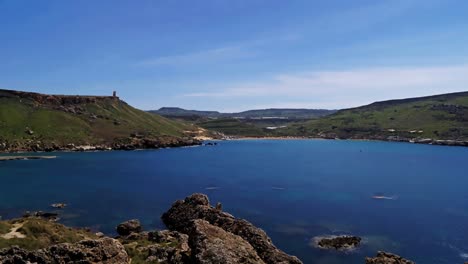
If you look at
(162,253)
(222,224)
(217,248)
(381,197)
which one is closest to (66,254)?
(162,253)

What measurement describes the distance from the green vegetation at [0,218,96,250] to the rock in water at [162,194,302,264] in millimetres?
18071

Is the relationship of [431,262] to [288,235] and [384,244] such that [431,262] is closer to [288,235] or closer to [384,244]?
A: [384,244]

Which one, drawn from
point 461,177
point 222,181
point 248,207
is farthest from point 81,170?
point 461,177

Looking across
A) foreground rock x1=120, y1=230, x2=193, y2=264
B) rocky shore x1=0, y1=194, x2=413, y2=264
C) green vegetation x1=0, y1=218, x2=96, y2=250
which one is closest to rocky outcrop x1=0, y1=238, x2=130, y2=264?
rocky shore x1=0, y1=194, x2=413, y2=264

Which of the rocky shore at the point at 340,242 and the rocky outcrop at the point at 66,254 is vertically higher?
the rocky outcrop at the point at 66,254

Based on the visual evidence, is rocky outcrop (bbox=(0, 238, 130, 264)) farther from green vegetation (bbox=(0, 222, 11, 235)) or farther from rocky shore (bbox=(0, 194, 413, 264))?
green vegetation (bbox=(0, 222, 11, 235))

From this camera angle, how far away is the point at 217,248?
37.8 metres

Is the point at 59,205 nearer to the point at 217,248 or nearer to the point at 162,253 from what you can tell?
the point at 162,253

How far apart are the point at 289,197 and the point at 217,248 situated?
82.2 meters

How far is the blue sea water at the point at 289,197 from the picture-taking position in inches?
3022

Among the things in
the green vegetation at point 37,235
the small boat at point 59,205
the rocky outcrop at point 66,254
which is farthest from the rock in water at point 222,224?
the small boat at point 59,205

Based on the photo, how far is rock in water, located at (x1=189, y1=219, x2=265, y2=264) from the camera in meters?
36.5

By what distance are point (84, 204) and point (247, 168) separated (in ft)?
314

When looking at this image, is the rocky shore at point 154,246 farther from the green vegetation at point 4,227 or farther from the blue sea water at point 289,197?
the blue sea water at point 289,197
